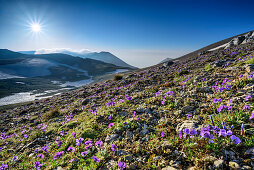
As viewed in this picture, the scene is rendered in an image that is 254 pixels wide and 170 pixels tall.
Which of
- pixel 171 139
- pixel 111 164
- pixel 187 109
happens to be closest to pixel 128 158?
pixel 111 164

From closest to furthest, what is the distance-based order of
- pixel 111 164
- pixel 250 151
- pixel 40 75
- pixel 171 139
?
1. pixel 250 151
2. pixel 111 164
3. pixel 171 139
4. pixel 40 75

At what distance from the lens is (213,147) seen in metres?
2.28

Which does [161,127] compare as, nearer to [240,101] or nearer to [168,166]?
[168,166]

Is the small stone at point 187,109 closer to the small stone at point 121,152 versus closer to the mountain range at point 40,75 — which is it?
the small stone at point 121,152

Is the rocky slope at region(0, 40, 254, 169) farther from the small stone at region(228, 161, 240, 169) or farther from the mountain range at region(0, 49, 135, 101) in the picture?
the mountain range at region(0, 49, 135, 101)

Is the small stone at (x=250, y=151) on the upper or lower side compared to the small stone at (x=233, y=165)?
upper

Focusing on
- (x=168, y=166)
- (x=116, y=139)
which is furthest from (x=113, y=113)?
(x=168, y=166)

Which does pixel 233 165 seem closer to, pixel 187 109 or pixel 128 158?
pixel 128 158

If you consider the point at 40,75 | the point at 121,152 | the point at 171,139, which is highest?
the point at 171,139

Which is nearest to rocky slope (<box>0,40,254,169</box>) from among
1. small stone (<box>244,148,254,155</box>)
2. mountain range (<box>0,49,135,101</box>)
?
small stone (<box>244,148,254,155</box>)

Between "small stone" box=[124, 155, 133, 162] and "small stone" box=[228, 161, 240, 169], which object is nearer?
"small stone" box=[228, 161, 240, 169]

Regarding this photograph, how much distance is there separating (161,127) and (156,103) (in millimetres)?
1796

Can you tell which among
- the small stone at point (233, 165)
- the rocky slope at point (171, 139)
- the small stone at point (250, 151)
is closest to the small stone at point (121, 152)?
the rocky slope at point (171, 139)

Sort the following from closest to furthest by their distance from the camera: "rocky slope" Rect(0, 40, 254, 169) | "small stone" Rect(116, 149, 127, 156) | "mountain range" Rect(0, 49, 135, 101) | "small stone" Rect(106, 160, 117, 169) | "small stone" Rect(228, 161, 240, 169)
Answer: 1. "small stone" Rect(228, 161, 240, 169)
2. "rocky slope" Rect(0, 40, 254, 169)
3. "small stone" Rect(106, 160, 117, 169)
4. "small stone" Rect(116, 149, 127, 156)
5. "mountain range" Rect(0, 49, 135, 101)
